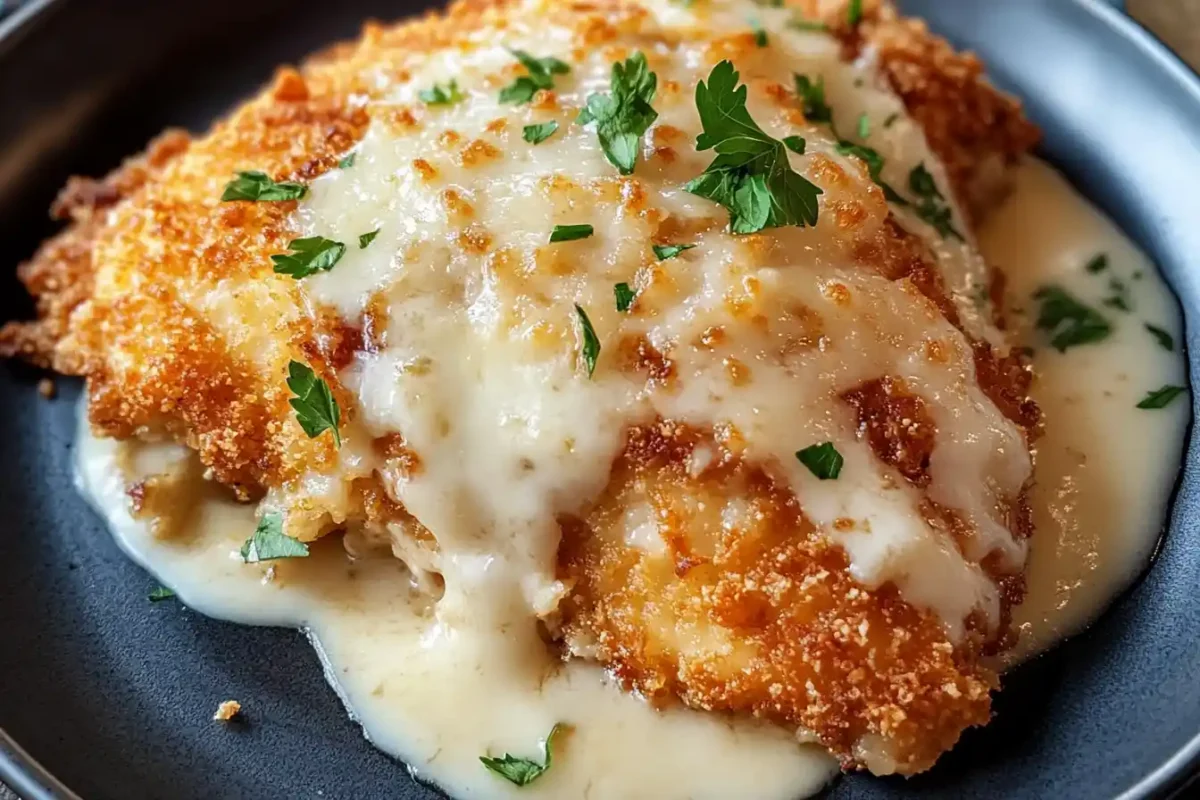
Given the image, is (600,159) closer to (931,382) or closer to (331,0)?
(931,382)

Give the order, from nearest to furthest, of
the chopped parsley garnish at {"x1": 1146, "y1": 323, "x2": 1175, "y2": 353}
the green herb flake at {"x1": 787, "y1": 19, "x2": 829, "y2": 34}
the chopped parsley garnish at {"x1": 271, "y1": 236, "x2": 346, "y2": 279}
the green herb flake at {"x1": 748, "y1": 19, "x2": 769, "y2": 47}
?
1. the chopped parsley garnish at {"x1": 271, "y1": 236, "x2": 346, "y2": 279}
2. the chopped parsley garnish at {"x1": 1146, "y1": 323, "x2": 1175, "y2": 353}
3. the green herb flake at {"x1": 748, "y1": 19, "x2": 769, "y2": 47}
4. the green herb flake at {"x1": 787, "y1": 19, "x2": 829, "y2": 34}

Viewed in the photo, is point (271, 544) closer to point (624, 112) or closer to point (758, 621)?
point (758, 621)

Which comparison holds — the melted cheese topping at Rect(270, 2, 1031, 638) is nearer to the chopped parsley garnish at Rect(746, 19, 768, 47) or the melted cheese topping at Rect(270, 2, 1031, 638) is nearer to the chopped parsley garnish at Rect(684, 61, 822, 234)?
the chopped parsley garnish at Rect(684, 61, 822, 234)

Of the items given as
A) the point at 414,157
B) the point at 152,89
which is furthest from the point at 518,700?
the point at 152,89

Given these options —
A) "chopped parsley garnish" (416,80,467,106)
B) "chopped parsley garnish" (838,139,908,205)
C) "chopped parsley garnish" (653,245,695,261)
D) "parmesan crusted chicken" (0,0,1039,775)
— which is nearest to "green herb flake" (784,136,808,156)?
"parmesan crusted chicken" (0,0,1039,775)

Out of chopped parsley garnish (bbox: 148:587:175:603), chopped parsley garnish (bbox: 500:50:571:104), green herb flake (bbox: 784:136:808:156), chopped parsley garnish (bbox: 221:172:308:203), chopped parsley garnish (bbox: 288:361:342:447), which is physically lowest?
chopped parsley garnish (bbox: 148:587:175:603)

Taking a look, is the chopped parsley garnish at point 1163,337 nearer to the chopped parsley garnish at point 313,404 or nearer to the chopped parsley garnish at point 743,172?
the chopped parsley garnish at point 743,172

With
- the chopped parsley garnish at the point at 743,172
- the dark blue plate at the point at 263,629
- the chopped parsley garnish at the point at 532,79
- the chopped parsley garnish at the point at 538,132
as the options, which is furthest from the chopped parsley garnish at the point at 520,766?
the chopped parsley garnish at the point at 532,79
